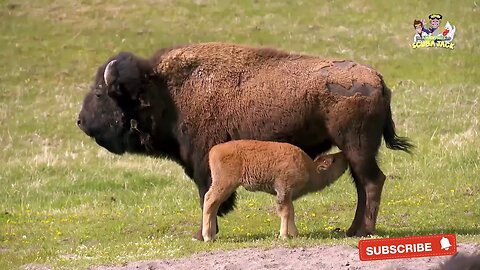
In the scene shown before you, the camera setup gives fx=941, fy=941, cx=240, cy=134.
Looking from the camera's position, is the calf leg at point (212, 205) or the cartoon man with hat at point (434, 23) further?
the cartoon man with hat at point (434, 23)

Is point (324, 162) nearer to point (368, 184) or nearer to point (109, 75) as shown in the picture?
point (368, 184)

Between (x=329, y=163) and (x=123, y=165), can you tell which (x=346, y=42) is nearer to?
(x=123, y=165)

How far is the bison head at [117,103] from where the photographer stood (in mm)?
11164

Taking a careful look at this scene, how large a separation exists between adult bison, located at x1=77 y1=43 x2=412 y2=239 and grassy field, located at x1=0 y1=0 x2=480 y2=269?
1020 mm

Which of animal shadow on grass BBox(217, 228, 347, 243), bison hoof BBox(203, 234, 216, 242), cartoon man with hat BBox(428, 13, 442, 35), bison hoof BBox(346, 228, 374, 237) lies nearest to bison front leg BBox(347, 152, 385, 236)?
bison hoof BBox(346, 228, 374, 237)

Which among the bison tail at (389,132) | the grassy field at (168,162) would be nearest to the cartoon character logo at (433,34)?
the grassy field at (168,162)

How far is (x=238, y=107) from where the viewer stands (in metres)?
10.9

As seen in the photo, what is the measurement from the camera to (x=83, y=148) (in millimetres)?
20000

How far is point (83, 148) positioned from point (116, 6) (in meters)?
14.0

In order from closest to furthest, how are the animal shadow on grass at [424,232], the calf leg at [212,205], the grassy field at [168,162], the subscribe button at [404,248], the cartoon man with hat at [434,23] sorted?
the subscribe button at [404,248], the calf leg at [212,205], the animal shadow on grass at [424,232], the grassy field at [168,162], the cartoon man with hat at [434,23]

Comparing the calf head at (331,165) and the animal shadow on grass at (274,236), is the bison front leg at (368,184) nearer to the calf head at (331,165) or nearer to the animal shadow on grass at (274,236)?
the calf head at (331,165)

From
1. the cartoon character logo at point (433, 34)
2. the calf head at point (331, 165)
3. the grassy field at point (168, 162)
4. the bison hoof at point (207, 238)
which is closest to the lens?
the bison hoof at point (207, 238)

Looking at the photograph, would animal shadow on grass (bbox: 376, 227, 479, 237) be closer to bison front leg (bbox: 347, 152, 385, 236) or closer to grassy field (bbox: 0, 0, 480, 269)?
grassy field (bbox: 0, 0, 480, 269)

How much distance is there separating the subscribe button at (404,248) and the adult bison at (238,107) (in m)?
1.24
